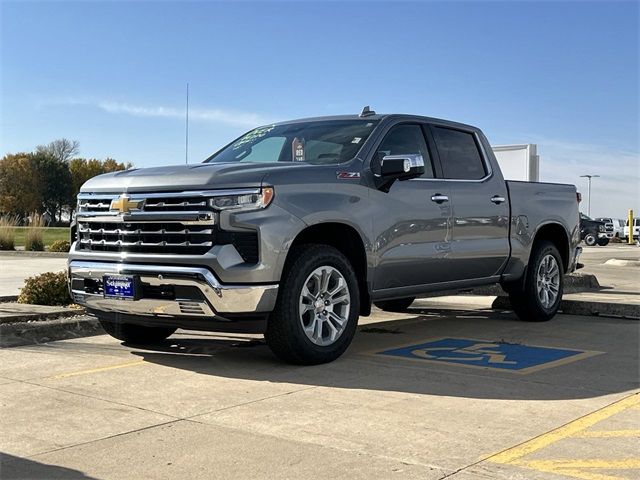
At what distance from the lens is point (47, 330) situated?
729 centimetres

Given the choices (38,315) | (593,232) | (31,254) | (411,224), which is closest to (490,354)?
(411,224)

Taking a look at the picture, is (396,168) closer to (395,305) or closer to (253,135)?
(253,135)

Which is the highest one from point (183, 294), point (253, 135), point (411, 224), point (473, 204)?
point (253, 135)

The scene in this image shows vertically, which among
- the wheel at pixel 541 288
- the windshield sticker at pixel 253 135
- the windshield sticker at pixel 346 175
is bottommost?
the wheel at pixel 541 288

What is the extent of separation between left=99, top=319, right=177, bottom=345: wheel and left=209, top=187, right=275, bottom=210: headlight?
1.80 m

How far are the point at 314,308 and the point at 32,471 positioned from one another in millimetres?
2766

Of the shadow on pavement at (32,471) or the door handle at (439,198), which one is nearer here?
the shadow on pavement at (32,471)

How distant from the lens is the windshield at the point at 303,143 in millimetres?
6688

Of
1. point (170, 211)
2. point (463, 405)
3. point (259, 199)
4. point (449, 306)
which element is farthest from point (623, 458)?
point (449, 306)

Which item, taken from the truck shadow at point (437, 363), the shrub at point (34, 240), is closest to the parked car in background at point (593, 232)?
the shrub at point (34, 240)

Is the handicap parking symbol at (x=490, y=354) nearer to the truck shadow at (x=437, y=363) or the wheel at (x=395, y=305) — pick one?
the truck shadow at (x=437, y=363)

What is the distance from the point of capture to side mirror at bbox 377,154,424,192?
6.35 meters

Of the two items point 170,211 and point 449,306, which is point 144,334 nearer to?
point 170,211

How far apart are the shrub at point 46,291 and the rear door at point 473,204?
14.6ft
